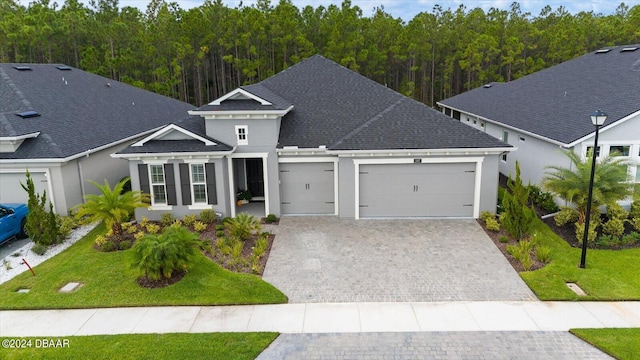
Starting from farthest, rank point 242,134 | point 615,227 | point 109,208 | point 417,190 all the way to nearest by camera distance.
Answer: point 242,134, point 417,190, point 615,227, point 109,208

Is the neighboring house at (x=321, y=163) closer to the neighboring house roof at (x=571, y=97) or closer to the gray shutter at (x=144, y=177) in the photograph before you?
the gray shutter at (x=144, y=177)

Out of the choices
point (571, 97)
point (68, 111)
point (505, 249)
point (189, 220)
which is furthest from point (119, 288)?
point (571, 97)

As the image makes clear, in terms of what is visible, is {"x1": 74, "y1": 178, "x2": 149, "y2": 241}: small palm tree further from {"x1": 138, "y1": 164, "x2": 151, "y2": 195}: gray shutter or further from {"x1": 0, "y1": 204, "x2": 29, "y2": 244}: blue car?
{"x1": 0, "y1": 204, "x2": 29, "y2": 244}: blue car

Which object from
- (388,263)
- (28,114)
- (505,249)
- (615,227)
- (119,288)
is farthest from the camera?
(28,114)

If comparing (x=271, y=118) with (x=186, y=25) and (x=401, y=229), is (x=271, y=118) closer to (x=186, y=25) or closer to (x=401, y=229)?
(x=401, y=229)

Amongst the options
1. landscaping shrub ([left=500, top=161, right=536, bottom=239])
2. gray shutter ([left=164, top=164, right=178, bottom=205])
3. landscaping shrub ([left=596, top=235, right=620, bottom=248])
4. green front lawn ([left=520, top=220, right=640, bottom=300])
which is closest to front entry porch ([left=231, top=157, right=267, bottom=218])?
gray shutter ([left=164, top=164, right=178, bottom=205])

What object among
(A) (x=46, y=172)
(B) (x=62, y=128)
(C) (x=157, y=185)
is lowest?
(C) (x=157, y=185)

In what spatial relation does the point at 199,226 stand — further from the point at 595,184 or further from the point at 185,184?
the point at 595,184

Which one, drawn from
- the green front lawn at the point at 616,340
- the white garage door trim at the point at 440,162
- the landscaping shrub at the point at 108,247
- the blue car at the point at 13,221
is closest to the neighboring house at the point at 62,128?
the blue car at the point at 13,221

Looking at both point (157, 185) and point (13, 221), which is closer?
point (13, 221)
